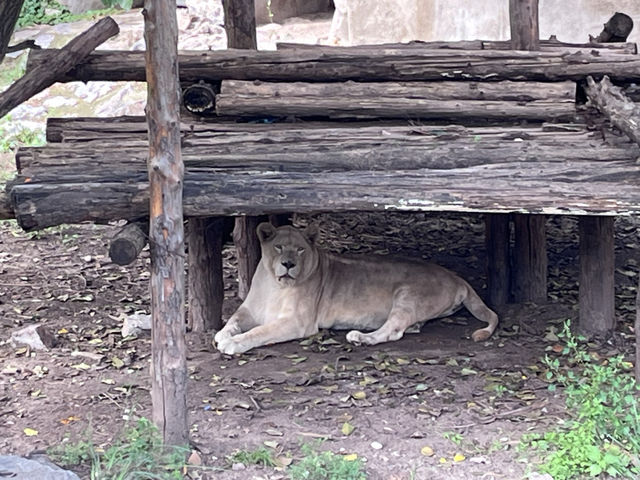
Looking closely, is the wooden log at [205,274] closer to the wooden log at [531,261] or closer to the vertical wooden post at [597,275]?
the wooden log at [531,261]

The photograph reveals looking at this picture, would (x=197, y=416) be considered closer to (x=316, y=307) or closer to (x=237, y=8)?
(x=316, y=307)

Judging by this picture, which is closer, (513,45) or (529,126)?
(529,126)

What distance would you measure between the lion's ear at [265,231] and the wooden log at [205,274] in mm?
317

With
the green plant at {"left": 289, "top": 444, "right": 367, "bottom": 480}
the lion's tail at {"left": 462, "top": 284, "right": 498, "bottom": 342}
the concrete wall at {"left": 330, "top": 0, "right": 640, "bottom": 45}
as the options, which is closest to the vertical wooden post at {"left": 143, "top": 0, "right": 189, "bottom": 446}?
the green plant at {"left": 289, "top": 444, "right": 367, "bottom": 480}

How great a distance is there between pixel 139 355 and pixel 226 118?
6.15 feet

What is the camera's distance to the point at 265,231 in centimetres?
782

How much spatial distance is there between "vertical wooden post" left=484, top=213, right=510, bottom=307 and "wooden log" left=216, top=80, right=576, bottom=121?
159 centimetres

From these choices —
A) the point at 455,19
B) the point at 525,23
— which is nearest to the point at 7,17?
the point at 525,23

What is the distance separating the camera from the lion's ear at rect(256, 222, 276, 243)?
25.5ft

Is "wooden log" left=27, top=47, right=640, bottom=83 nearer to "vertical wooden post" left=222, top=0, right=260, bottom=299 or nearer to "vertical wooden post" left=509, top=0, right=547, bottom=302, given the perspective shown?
"vertical wooden post" left=222, top=0, right=260, bottom=299

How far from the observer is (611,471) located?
528 cm

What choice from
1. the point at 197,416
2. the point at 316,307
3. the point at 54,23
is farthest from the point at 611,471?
the point at 54,23

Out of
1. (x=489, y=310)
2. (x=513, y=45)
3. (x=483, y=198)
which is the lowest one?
(x=489, y=310)

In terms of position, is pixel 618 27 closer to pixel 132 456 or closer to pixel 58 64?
pixel 58 64
